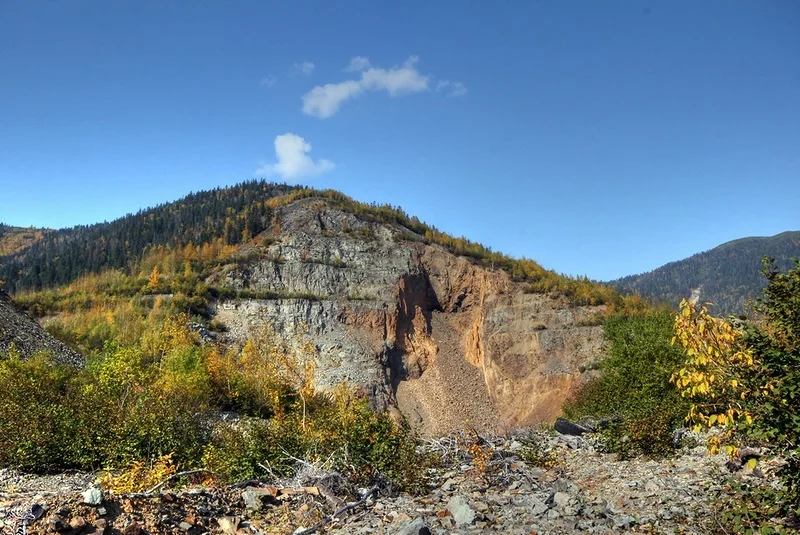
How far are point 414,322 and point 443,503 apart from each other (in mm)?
40045

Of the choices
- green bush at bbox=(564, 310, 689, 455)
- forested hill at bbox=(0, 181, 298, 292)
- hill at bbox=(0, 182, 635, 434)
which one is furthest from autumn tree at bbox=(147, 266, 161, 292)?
green bush at bbox=(564, 310, 689, 455)

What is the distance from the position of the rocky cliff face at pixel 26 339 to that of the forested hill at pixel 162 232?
29988 mm

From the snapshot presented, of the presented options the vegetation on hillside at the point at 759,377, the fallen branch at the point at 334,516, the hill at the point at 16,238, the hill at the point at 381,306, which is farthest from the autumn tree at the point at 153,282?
the hill at the point at 16,238

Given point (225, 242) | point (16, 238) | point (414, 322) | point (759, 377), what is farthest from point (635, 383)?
point (16, 238)

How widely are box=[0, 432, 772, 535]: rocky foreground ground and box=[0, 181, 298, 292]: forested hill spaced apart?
50646 mm

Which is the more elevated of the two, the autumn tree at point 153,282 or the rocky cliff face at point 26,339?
the autumn tree at point 153,282

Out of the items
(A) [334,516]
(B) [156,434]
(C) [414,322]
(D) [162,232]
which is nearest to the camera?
(A) [334,516]

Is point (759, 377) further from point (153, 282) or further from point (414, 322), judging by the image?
point (153, 282)

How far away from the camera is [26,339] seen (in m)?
25.8

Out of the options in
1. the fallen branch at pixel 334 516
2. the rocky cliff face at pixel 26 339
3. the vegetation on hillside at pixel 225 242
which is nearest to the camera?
the fallen branch at pixel 334 516

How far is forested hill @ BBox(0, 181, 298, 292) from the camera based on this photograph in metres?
62.1

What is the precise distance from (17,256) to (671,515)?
149 meters

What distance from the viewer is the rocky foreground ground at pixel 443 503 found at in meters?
6.81

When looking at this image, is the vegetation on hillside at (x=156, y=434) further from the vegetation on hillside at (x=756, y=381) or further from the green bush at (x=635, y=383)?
the vegetation on hillside at (x=756, y=381)
